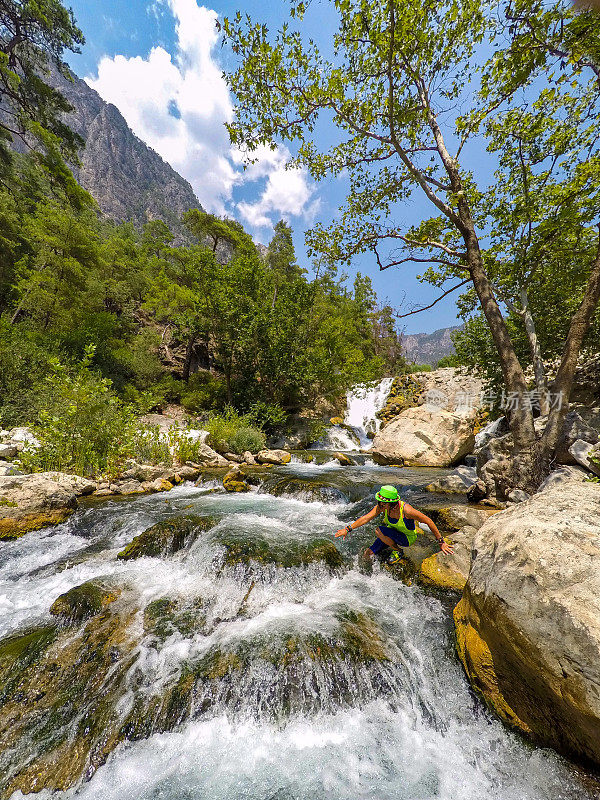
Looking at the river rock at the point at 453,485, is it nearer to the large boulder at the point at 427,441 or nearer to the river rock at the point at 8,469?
the large boulder at the point at 427,441

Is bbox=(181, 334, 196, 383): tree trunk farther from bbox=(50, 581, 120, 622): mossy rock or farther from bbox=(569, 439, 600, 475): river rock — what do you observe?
bbox=(569, 439, 600, 475): river rock

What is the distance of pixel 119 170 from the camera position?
5650 inches

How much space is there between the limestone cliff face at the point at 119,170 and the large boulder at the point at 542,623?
149 metres

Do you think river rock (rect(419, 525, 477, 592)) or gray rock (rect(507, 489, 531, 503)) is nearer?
river rock (rect(419, 525, 477, 592))

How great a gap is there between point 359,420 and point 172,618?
63.3 feet

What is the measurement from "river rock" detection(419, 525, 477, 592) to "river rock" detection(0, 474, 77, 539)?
6.83 metres

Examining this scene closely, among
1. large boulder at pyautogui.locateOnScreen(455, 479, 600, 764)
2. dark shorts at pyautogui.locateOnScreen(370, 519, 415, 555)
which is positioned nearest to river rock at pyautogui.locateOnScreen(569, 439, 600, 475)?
large boulder at pyautogui.locateOnScreen(455, 479, 600, 764)

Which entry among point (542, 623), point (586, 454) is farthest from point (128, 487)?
point (586, 454)

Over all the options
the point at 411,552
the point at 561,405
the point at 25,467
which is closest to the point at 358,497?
the point at 411,552

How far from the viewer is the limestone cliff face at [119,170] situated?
418 ft

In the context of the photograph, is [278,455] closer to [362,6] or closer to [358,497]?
[358,497]

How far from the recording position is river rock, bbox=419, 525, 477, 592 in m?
4.28

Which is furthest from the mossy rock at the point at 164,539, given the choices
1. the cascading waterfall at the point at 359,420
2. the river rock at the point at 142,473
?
the cascading waterfall at the point at 359,420

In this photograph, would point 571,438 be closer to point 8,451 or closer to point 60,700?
point 60,700
